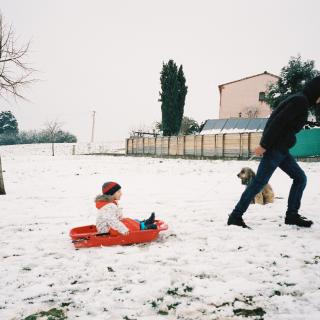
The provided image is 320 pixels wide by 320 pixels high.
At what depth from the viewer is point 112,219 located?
4113 millimetres

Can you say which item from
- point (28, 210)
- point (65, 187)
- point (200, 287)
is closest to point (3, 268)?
point (200, 287)

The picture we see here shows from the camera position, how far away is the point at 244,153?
21984 mm

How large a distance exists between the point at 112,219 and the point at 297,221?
2720 mm

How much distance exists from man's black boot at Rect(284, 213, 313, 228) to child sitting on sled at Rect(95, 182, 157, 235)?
2067mm

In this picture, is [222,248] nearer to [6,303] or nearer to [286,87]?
[6,303]

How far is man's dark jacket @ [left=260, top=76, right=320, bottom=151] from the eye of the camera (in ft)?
14.3

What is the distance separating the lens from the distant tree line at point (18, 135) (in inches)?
2484

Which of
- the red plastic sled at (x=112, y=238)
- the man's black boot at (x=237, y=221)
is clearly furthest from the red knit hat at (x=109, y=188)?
the man's black boot at (x=237, y=221)

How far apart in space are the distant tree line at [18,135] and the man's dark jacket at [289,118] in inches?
2430

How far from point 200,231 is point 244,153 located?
18.1 meters

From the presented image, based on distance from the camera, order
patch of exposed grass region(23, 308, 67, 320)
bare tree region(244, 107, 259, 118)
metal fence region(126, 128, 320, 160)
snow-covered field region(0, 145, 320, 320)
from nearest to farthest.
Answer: patch of exposed grass region(23, 308, 67, 320)
snow-covered field region(0, 145, 320, 320)
metal fence region(126, 128, 320, 160)
bare tree region(244, 107, 259, 118)

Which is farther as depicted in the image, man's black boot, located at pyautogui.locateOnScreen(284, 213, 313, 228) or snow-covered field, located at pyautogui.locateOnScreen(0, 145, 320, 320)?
man's black boot, located at pyautogui.locateOnScreen(284, 213, 313, 228)

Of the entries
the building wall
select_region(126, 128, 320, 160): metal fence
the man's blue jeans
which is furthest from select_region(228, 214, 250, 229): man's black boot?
the building wall

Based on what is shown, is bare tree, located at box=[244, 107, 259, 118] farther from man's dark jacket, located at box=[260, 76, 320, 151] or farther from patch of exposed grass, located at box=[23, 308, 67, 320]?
patch of exposed grass, located at box=[23, 308, 67, 320]
